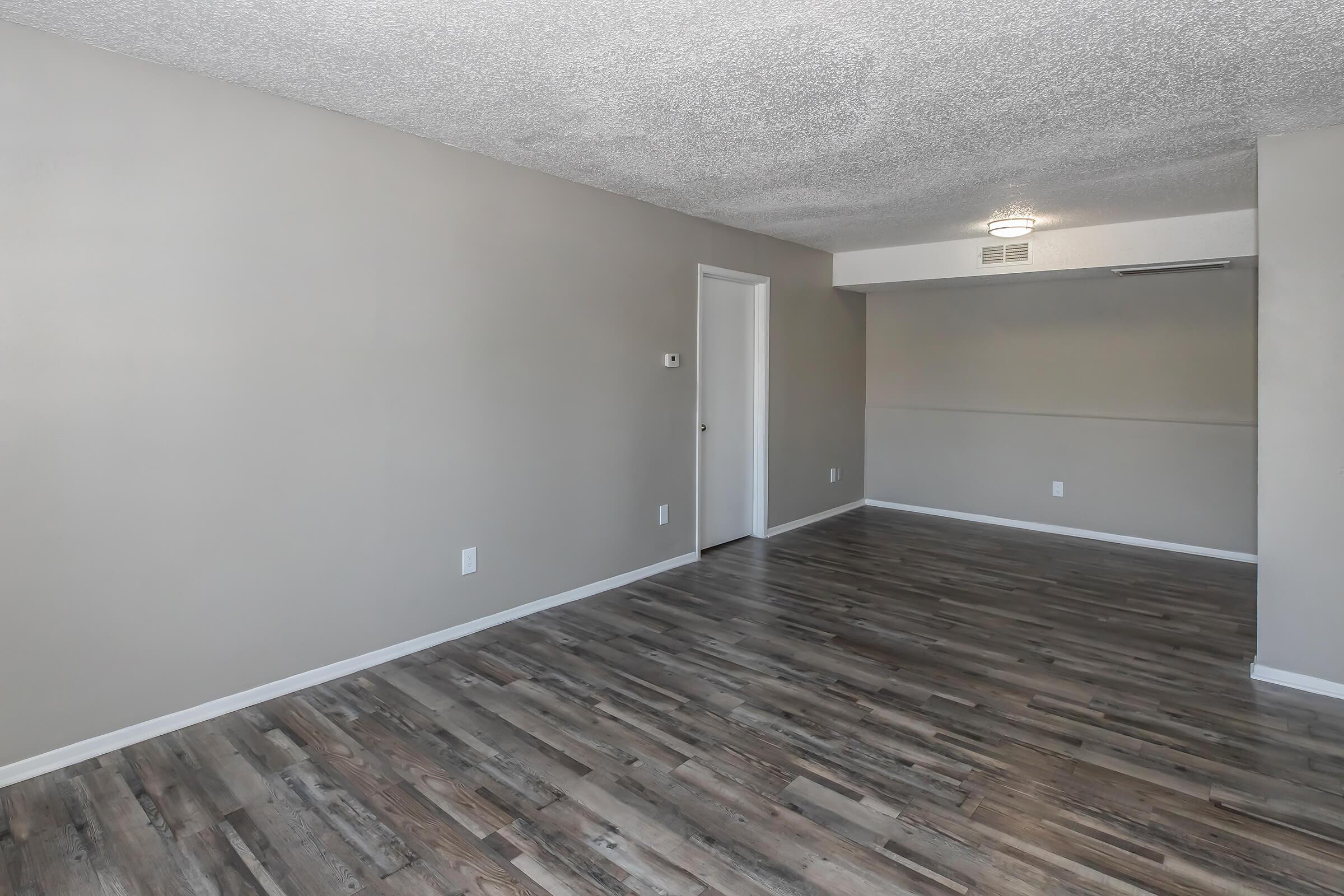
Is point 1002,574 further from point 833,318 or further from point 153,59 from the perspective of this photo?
point 153,59

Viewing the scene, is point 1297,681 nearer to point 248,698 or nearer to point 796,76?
point 796,76

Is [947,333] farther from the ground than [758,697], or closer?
farther from the ground

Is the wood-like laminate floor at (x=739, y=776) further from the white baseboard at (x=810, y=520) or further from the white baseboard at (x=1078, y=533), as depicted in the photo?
the white baseboard at (x=810, y=520)

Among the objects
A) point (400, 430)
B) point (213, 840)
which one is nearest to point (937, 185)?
point (400, 430)

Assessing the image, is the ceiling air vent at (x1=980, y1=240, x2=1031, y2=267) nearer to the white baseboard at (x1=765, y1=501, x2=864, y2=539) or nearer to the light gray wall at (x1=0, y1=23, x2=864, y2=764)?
the white baseboard at (x1=765, y1=501, x2=864, y2=539)

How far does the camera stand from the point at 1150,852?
202cm

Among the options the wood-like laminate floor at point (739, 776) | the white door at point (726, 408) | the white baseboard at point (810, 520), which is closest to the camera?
the wood-like laminate floor at point (739, 776)

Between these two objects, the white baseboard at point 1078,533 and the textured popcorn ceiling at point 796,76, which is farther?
the white baseboard at point 1078,533

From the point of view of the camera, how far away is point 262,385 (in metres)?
2.84

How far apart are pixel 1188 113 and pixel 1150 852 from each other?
8.78 ft

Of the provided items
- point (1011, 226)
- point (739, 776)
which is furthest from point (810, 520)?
point (739, 776)

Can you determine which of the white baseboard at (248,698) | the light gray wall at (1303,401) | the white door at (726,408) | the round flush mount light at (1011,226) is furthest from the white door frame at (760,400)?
the light gray wall at (1303,401)

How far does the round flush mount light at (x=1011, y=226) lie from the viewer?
15.4 ft

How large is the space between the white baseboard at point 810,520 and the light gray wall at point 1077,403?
0.40 meters
